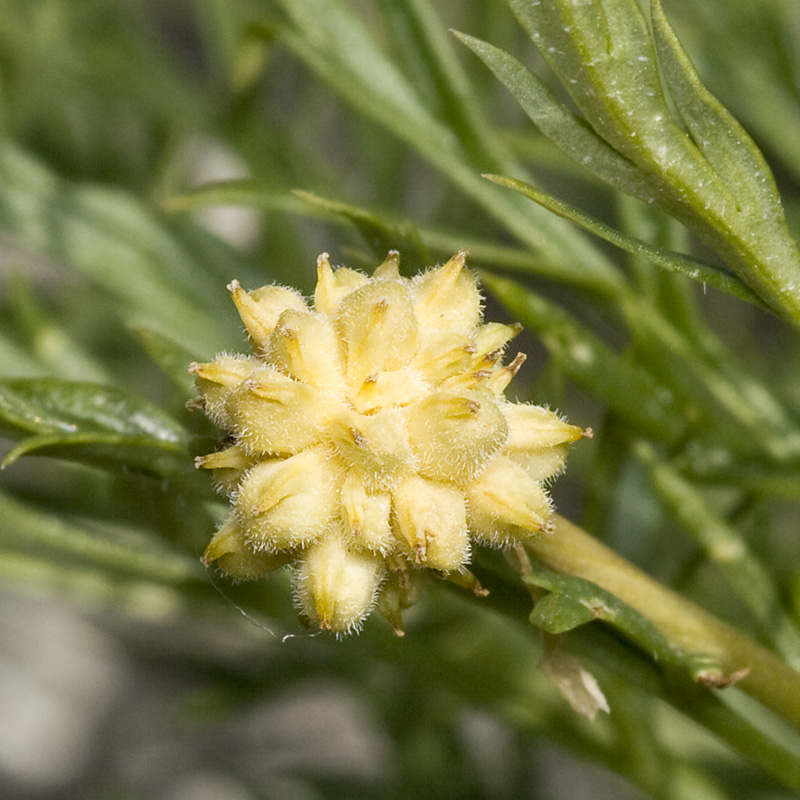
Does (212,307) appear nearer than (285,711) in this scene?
Yes

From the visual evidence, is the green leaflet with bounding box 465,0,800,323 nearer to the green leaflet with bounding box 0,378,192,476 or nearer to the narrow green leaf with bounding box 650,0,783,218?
the narrow green leaf with bounding box 650,0,783,218

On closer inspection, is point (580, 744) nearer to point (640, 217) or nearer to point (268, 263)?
point (640, 217)

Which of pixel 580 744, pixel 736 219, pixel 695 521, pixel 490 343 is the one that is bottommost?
pixel 580 744

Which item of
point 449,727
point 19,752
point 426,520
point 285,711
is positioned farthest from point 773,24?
point 19,752

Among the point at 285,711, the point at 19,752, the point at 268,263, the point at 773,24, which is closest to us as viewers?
the point at 773,24

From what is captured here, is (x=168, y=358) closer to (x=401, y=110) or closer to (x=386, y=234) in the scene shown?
(x=386, y=234)

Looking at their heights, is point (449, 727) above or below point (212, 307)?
below

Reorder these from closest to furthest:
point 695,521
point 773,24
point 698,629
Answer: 1. point 698,629
2. point 695,521
3. point 773,24
